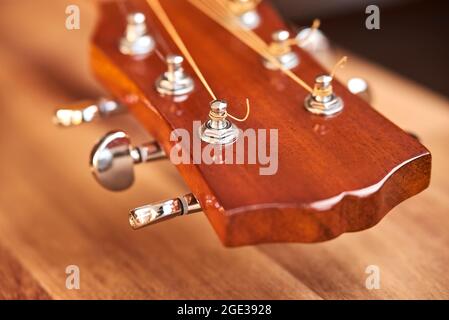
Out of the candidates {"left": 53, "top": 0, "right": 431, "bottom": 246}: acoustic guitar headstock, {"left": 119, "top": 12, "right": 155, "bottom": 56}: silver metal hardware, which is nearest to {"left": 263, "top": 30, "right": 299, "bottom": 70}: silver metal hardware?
{"left": 53, "top": 0, "right": 431, "bottom": 246}: acoustic guitar headstock

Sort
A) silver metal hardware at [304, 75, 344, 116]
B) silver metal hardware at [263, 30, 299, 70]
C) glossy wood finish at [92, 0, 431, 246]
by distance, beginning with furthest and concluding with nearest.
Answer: silver metal hardware at [263, 30, 299, 70], silver metal hardware at [304, 75, 344, 116], glossy wood finish at [92, 0, 431, 246]

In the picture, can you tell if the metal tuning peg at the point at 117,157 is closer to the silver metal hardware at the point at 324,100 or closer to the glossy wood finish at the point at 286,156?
the glossy wood finish at the point at 286,156

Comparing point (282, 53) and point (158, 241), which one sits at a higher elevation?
point (282, 53)

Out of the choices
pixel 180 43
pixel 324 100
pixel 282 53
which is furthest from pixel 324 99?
pixel 180 43

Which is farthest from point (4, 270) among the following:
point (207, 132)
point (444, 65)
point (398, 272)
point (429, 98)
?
point (444, 65)

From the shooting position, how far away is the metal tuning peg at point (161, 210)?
69 centimetres

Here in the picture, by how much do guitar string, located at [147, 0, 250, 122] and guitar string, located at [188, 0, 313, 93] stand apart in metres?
0.05

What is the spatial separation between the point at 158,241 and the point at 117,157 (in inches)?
6.1

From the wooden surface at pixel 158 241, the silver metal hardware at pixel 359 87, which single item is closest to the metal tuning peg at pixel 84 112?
the wooden surface at pixel 158 241

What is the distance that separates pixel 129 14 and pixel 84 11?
0.49m

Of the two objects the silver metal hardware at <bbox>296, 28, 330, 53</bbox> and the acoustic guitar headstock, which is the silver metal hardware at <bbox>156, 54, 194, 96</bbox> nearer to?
the acoustic guitar headstock

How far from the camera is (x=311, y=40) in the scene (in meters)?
0.95

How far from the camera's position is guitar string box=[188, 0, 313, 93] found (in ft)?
2.74

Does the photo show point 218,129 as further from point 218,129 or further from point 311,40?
point 311,40
